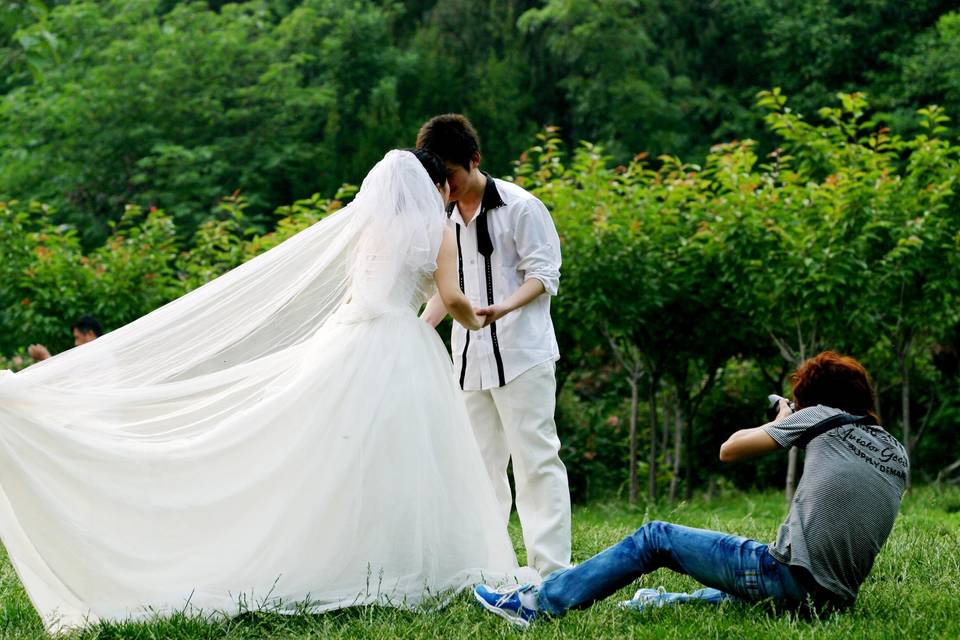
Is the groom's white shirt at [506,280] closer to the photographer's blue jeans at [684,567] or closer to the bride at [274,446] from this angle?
the bride at [274,446]

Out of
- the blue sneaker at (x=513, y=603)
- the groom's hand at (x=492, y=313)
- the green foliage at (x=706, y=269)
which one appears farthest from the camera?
the green foliage at (x=706, y=269)

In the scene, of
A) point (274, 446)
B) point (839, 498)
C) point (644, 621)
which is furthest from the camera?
point (274, 446)

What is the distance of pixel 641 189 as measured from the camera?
9.91 m

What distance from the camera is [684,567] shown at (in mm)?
4418

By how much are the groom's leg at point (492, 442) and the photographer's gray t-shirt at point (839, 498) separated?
164cm

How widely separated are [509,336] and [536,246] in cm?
45

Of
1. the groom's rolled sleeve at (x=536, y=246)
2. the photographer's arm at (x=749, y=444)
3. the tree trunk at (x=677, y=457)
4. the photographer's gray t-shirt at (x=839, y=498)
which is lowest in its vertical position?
the tree trunk at (x=677, y=457)

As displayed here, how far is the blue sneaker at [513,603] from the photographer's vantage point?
4531 millimetres

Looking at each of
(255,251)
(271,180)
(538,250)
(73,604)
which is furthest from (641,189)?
(271,180)

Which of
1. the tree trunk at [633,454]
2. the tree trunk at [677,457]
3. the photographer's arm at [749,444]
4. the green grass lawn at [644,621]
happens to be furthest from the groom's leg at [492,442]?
the tree trunk at [677,457]

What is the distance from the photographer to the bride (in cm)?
457

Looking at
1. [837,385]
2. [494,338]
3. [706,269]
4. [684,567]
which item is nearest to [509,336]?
[494,338]

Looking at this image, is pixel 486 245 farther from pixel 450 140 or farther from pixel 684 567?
pixel 684 567

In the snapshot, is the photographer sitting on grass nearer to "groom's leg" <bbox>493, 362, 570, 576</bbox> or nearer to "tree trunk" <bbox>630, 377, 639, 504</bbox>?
"groom's leg" <bbox>493, 362, 570, 576</bbox>
